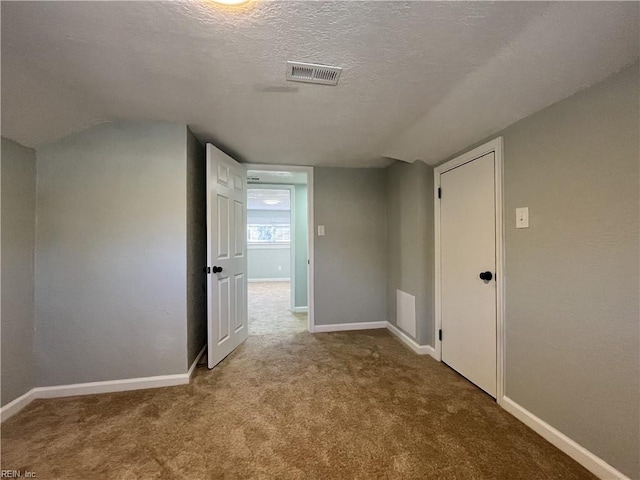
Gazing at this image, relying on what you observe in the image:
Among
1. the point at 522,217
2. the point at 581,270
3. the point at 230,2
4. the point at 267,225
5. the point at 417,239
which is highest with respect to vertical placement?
the point at 230,2

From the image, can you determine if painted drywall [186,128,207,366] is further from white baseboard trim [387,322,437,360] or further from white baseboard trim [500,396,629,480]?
white baseboard trim [500,396,629,480]

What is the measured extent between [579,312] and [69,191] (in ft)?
11.1

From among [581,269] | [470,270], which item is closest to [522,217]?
[581,269]

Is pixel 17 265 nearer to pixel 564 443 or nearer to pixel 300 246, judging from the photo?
pixel 300 246

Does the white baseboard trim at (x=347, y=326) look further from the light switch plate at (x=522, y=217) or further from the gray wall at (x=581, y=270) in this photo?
the light switch plate at (x=522, y=217)

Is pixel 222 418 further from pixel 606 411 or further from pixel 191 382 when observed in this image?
pixel 606 411

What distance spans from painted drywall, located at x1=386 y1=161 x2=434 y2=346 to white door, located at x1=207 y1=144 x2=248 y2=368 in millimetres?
1840

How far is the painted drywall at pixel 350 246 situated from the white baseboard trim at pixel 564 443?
1825mm

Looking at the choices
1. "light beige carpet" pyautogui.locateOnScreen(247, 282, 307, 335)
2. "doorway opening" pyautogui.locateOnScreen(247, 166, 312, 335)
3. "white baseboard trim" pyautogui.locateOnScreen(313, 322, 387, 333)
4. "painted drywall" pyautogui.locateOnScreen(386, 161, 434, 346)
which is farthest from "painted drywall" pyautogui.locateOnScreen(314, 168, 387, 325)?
"light beige carpet" pyautogui.locateOnScreen(247, 282, 307, 335)

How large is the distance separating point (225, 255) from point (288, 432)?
5.30 feet

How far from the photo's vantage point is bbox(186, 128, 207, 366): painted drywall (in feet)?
7.20

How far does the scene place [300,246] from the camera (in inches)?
168

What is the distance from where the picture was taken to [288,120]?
199 cm

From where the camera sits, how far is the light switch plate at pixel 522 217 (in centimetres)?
165
